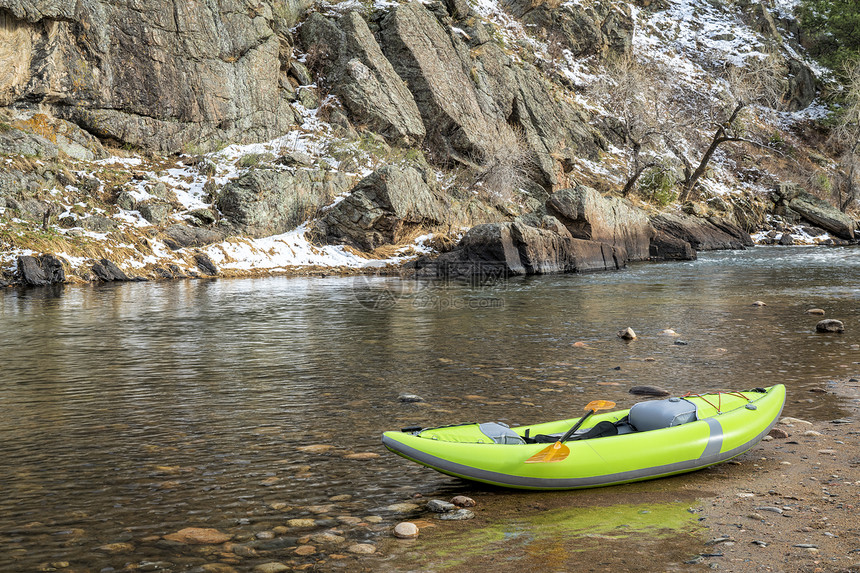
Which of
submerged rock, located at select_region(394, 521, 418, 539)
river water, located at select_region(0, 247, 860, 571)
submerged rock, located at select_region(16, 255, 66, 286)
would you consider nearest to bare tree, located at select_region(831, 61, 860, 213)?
river water, located at select_region(0, 247, 860, 571)

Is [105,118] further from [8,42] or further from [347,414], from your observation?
[347,414]

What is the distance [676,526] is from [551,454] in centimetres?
97

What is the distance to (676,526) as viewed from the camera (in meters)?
4.44

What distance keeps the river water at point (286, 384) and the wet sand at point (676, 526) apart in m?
0.58

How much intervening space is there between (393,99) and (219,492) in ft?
110

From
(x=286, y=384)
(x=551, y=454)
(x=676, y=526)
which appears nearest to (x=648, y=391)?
(x=551, y=454)

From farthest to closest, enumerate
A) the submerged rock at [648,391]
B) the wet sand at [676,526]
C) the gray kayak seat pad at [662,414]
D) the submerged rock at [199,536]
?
the submerged rock at [648,391] → the gray kayak seat pad at [662,414] → the submerged rock at [199,536] → the wet sand at [676,526]

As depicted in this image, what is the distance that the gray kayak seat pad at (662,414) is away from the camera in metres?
5.60

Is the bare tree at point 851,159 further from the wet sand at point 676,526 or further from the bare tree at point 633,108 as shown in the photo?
the wet sand at point 676,526

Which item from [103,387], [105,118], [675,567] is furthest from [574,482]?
[105,118]

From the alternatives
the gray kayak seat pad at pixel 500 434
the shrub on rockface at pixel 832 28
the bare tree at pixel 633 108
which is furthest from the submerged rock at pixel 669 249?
the shrub on rockface at pixel 832 28

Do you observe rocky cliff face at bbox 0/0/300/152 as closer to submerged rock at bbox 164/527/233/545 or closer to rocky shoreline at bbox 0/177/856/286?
rocky shoreline at bbox 0/177/856/286

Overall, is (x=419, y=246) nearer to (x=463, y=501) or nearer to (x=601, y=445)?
(x=601, y=445)

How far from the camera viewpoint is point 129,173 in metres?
26.7
